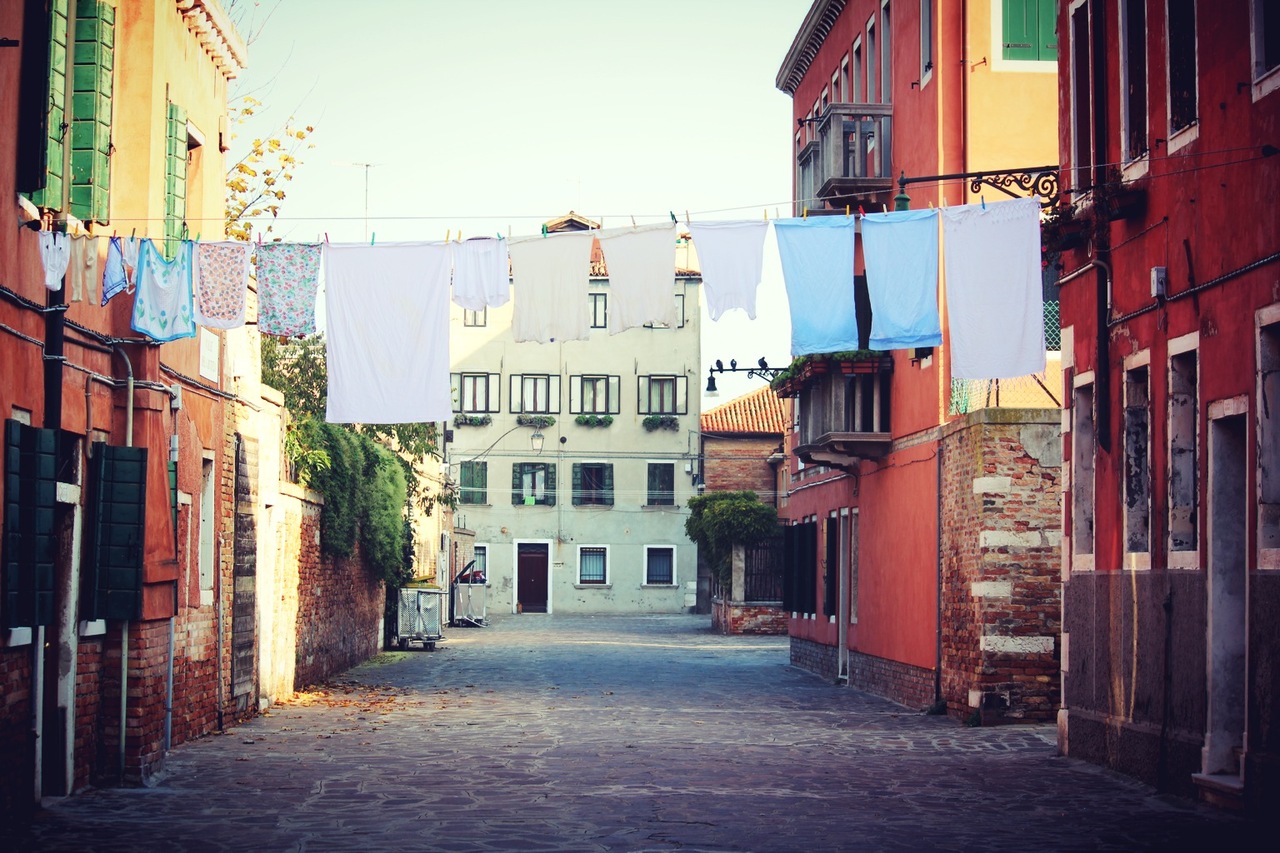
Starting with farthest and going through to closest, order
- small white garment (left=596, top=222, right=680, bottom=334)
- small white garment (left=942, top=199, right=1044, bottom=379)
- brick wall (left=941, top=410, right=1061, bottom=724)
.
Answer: brick wall (left=941, top=410, right=1061, bottom=724) < small white garment (left=596, top=222, right=680, bottom=334) < small white garment (left=942, top=199, right=1044, bottom=379)

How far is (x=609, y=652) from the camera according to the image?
108 feet

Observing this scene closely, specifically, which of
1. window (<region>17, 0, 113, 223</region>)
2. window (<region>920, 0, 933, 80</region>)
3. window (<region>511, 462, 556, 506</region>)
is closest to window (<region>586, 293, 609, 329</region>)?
window (<region>511, 462, 556, 506</region>)

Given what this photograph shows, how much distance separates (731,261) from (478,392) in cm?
4501

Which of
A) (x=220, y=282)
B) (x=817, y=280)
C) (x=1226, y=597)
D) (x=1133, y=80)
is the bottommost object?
(x=1226, y=597)

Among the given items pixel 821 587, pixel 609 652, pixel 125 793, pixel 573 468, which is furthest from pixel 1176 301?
pixel 573 468

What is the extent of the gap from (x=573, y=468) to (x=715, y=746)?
42507 millimetres

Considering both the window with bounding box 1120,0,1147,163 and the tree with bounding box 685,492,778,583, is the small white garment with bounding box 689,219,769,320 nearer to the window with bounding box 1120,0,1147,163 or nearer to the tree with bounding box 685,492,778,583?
the window with bounding box 1120,0,1147,163

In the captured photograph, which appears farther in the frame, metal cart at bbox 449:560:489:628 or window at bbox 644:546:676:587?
window at bbox 644:546:676:587

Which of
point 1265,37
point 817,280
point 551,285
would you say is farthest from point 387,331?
point 1265,37

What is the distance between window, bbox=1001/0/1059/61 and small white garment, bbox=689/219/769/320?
7378 millimetres

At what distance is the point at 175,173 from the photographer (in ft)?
46.5

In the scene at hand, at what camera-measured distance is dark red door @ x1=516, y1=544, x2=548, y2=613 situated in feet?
190

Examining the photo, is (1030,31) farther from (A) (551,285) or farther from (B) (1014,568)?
(A) (551,285)

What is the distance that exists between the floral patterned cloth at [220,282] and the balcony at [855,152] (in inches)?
431
